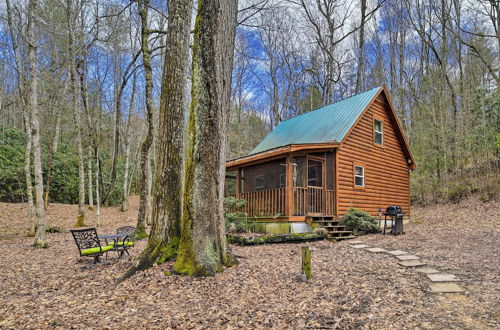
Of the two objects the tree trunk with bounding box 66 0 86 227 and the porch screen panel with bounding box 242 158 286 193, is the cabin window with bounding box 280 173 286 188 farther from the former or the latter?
the tree trunk with bounding box 66 0 86 227

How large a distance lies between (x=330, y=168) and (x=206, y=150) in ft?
26.1

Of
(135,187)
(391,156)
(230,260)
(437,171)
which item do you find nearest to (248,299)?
(230,260)

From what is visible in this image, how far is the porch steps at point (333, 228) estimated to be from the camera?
11.0 m

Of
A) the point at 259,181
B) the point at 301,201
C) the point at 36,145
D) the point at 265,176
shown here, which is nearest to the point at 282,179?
the point at 265,176

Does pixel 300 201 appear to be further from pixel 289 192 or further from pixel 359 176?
pixel 359 176

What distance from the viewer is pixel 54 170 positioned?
18344 mm

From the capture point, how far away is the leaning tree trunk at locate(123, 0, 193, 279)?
607 cm

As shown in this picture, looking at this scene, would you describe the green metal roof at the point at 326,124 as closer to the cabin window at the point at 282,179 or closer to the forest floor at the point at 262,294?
the cabin window at the point at 282,179

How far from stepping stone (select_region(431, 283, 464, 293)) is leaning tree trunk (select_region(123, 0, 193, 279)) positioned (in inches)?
177

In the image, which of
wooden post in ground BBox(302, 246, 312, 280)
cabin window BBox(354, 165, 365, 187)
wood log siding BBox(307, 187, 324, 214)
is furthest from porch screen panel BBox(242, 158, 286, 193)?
wooden post in ground BBox(302, 246, 312, 280)

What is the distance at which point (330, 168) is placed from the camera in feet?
41.7

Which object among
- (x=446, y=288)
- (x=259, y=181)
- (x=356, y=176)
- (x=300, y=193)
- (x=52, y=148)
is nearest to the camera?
(x=446, y=288)

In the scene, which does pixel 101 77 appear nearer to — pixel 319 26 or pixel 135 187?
pixel 135 187

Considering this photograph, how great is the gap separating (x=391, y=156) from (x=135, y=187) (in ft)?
69.3
